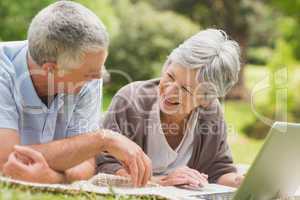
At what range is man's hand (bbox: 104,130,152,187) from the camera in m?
2.50

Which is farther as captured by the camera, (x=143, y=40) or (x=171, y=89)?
(x=143, y=40)

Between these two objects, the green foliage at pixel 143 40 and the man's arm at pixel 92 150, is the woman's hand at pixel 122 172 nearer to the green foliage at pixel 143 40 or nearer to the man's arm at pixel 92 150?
the man's arm at pixel 92 150

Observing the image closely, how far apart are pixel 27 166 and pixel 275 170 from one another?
0.89 meters

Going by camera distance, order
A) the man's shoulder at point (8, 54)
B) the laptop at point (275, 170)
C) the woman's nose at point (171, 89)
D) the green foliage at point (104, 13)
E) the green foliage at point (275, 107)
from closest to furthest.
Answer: the laptop at point (275, 170)
the man's shoulder at point (8, 54)
the woman's nose at point (171, 89)
the green foliage at point (275, 107)
the green foliage at point (104, 13)

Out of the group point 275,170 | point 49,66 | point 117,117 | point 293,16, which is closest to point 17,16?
point 293,16

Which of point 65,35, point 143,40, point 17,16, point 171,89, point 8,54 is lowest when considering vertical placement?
point 143,40

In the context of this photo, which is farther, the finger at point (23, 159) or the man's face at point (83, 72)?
the man's face at point (83, 72)

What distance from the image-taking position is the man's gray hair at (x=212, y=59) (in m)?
2.87

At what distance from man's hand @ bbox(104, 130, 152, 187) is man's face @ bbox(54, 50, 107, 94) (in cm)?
26

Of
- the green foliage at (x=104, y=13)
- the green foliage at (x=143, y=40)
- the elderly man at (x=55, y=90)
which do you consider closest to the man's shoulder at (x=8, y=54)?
the elderly man at (x=55, y=90)

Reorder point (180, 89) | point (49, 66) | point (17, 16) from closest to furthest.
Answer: point (49, 66) < point (180, 89) < point (17, 16)

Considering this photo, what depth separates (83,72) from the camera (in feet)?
8.68

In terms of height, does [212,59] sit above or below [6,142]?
above

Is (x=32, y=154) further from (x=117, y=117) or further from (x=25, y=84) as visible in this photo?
(x=117, y=117)
